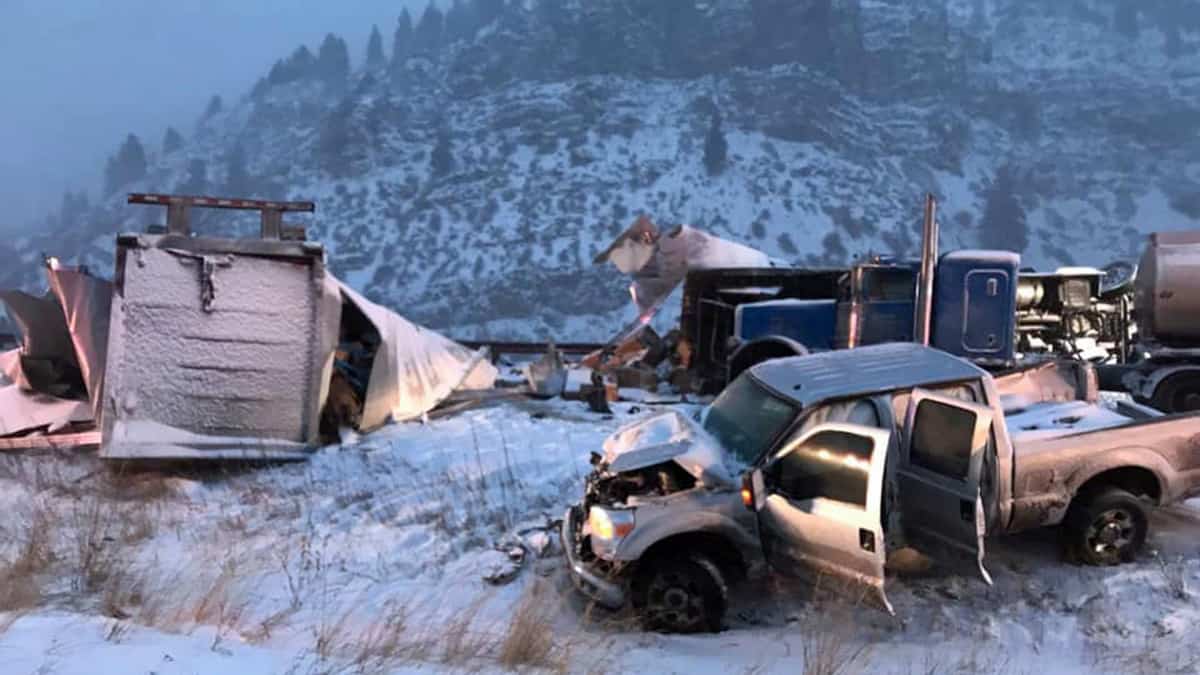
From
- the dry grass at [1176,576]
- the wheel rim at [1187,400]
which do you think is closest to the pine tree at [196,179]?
the wheel rim at [1187,400]

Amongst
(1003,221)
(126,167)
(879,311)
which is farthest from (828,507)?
(126,167)

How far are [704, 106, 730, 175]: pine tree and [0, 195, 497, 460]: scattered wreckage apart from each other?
271ft

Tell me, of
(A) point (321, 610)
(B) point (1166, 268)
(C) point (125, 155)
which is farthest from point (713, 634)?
(C) point (125, 155)

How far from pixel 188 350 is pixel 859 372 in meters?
7.38

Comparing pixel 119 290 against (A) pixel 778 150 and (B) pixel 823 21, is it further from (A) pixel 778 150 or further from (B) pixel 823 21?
(B) pixel 823 21

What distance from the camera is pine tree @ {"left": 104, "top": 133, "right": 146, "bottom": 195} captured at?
13300 centimetres

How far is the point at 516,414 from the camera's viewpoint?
1236 cm

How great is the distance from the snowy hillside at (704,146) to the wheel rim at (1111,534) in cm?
6058

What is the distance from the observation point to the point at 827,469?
552 centimetres

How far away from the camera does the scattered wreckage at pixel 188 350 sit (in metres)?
9.52

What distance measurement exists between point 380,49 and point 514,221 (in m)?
87.5

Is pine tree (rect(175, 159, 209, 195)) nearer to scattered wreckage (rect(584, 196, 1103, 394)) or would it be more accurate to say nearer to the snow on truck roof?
scattered wreckage (rect(584, 196, 1103, 394))

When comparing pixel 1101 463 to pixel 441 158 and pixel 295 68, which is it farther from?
pixel 295 68

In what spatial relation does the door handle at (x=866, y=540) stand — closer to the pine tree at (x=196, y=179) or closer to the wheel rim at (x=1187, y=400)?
the wheel rim at (x=1187, y=400)
